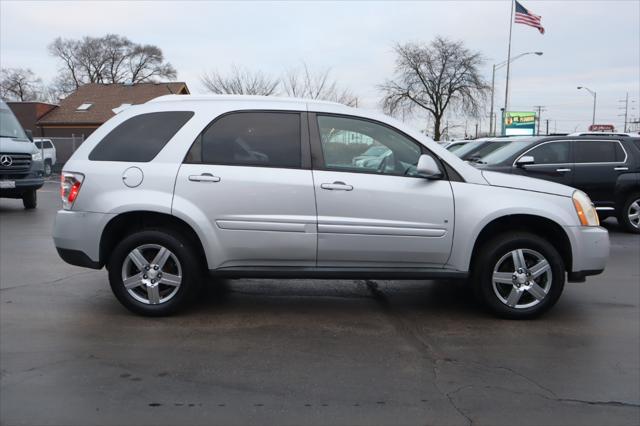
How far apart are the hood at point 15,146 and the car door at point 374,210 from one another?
9.13 meters

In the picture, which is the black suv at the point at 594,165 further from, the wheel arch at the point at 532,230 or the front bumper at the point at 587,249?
the front bumper at the point at 587,249

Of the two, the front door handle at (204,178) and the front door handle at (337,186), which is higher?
the front door handle at (204,178)

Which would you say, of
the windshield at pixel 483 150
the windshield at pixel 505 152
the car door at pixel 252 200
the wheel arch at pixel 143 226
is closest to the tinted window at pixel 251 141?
the car door at pixel 252 200

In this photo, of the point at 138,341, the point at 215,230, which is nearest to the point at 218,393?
the point at 138,341

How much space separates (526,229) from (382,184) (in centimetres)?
146

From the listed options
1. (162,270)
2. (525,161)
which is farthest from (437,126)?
(162,270)

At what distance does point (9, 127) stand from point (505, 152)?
1048cm

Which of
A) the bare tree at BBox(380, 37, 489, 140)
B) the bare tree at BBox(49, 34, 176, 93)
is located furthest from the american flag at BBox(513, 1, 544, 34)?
the bare tree at BBox(49, 34, 176, 93)

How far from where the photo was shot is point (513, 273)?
4941 millimetres

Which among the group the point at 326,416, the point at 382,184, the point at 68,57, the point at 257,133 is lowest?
the point at 326,416

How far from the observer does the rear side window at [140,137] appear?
487 centimetres

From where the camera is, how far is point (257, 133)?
194 inches

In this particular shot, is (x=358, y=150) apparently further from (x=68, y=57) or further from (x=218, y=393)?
(x=68, y=57)

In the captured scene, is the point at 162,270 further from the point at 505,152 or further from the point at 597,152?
the point at 597,152
